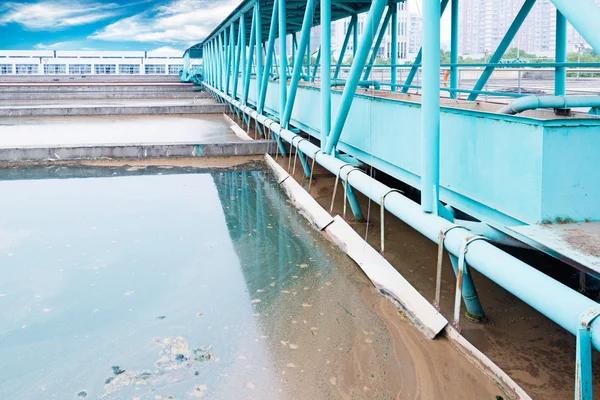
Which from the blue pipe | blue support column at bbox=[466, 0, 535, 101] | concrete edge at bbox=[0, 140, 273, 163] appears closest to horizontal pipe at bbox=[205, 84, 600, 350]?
the blue pipe

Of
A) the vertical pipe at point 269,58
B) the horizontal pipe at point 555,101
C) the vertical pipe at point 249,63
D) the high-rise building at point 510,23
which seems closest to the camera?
the horizontal pipe at point 555,101

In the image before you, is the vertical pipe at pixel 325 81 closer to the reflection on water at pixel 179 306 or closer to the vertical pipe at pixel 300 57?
the vertical pipe at pixel 300 57

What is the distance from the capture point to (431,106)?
4277 mm

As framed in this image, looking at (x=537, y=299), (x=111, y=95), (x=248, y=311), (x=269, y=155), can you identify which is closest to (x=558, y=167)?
(x=537, y=299)

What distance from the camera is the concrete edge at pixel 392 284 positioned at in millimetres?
3695

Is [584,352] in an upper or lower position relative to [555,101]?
lower

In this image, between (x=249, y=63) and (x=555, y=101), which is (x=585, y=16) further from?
(x=249, y=63)

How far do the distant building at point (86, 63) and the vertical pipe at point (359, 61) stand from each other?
73.8 meters

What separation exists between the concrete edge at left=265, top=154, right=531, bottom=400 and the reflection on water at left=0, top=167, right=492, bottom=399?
156mm

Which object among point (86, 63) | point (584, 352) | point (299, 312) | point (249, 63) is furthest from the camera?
point (86, 63)

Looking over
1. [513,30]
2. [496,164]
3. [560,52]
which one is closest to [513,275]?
[496,164]

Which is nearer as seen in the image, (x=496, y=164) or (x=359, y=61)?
(x=496, y=164)

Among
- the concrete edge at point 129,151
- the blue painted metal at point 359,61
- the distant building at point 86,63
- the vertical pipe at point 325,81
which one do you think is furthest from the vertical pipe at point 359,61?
the distant building at point 86,63

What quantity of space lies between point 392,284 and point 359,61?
7.28ft
